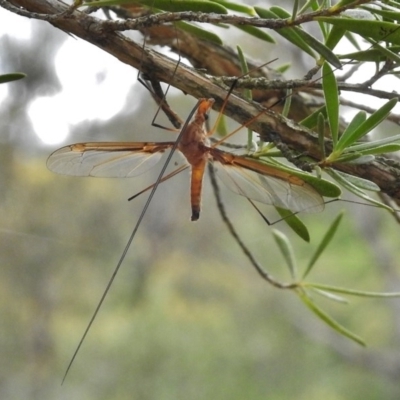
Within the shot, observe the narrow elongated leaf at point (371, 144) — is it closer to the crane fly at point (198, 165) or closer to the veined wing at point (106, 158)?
the crane fly at point (198, 165)

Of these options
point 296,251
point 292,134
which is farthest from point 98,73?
point 296,251

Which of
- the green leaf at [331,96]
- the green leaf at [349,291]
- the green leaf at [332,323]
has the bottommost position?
the green leaf at [332,323]

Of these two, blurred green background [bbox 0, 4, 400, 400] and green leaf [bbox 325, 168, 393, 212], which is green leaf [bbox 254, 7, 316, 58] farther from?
blurred green background [bbox 0, 4, 400, 400]

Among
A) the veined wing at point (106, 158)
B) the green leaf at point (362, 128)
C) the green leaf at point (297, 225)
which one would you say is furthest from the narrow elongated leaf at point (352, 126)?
the veined wing at point (106, 158)

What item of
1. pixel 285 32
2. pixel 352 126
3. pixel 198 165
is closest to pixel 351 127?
pixel 352 126

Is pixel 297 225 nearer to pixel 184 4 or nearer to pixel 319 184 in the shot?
pixel 319 184
